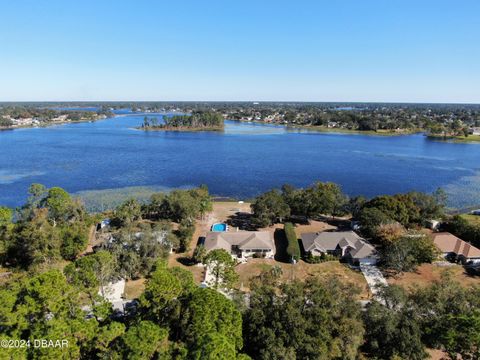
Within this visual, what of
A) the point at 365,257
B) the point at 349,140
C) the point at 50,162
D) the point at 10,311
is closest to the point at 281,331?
the point at 10,311

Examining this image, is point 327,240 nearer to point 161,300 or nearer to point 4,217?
point 161,300

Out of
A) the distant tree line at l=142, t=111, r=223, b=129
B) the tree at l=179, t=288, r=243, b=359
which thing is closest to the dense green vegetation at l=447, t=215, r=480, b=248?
the tree at l=179, t=288, r=243, b=359

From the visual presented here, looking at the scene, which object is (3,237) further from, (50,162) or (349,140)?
(349,140)

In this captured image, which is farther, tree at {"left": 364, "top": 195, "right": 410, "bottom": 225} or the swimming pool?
the swimming pool

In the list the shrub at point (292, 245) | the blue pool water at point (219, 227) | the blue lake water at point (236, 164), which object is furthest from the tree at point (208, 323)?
the blue lake water at point (236, 164)

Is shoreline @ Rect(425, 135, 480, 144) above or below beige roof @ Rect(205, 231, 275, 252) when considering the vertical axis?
above

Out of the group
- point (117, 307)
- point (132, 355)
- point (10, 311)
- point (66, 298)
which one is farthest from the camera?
point (117, 307)

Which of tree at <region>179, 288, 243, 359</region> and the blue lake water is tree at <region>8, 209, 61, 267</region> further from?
the blue lake water
